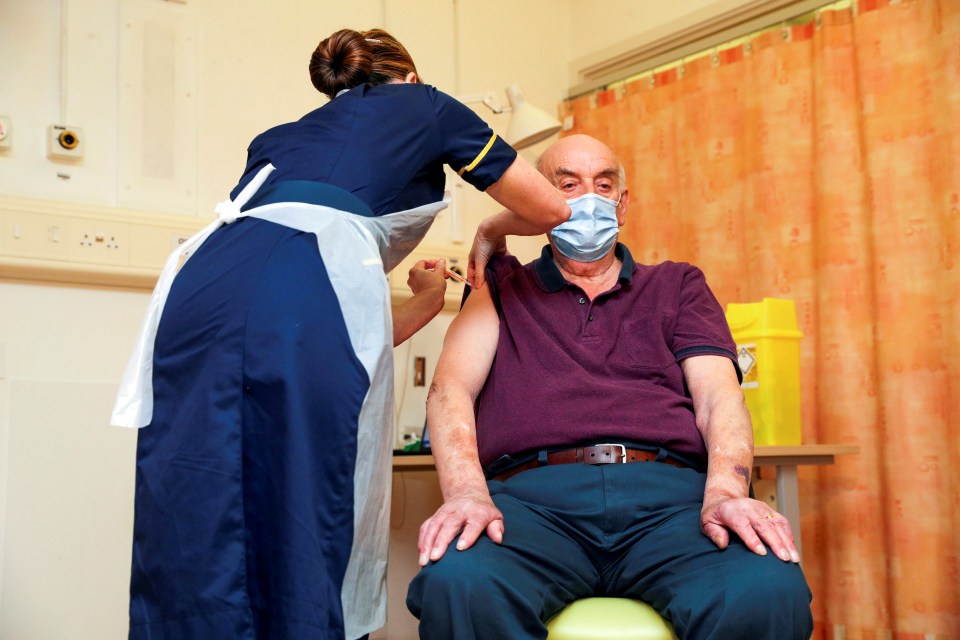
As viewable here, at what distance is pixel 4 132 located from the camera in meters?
2.38

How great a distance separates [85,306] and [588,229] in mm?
1427

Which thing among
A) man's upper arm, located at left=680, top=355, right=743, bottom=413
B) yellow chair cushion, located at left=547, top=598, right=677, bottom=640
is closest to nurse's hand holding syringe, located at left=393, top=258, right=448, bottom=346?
man's upper arm, located at left=680, top=355, right=743, bottom=413

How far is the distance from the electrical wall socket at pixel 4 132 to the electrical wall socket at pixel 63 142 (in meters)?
0.09

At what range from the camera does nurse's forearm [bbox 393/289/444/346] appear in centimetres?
180

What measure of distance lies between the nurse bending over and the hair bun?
0.37 ft

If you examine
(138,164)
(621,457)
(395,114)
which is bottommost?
(621,457)

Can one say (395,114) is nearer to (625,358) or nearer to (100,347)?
(625,358)

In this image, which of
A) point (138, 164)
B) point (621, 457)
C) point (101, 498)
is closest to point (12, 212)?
point (138, 164)

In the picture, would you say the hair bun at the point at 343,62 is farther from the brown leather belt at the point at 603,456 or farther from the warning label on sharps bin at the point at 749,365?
the warning label on sharps bin at the point at 749,365

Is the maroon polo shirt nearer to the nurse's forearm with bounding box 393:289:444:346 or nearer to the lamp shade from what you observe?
the nurse's forearm with bounding box 393:289:444:346

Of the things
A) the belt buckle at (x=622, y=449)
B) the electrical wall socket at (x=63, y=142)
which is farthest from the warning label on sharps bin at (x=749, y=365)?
the electrical wall socket at (x=63, y=142)

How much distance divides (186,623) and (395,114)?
0.80 meters

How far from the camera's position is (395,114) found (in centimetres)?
145

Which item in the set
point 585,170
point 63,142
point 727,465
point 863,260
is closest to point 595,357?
point 727,465
